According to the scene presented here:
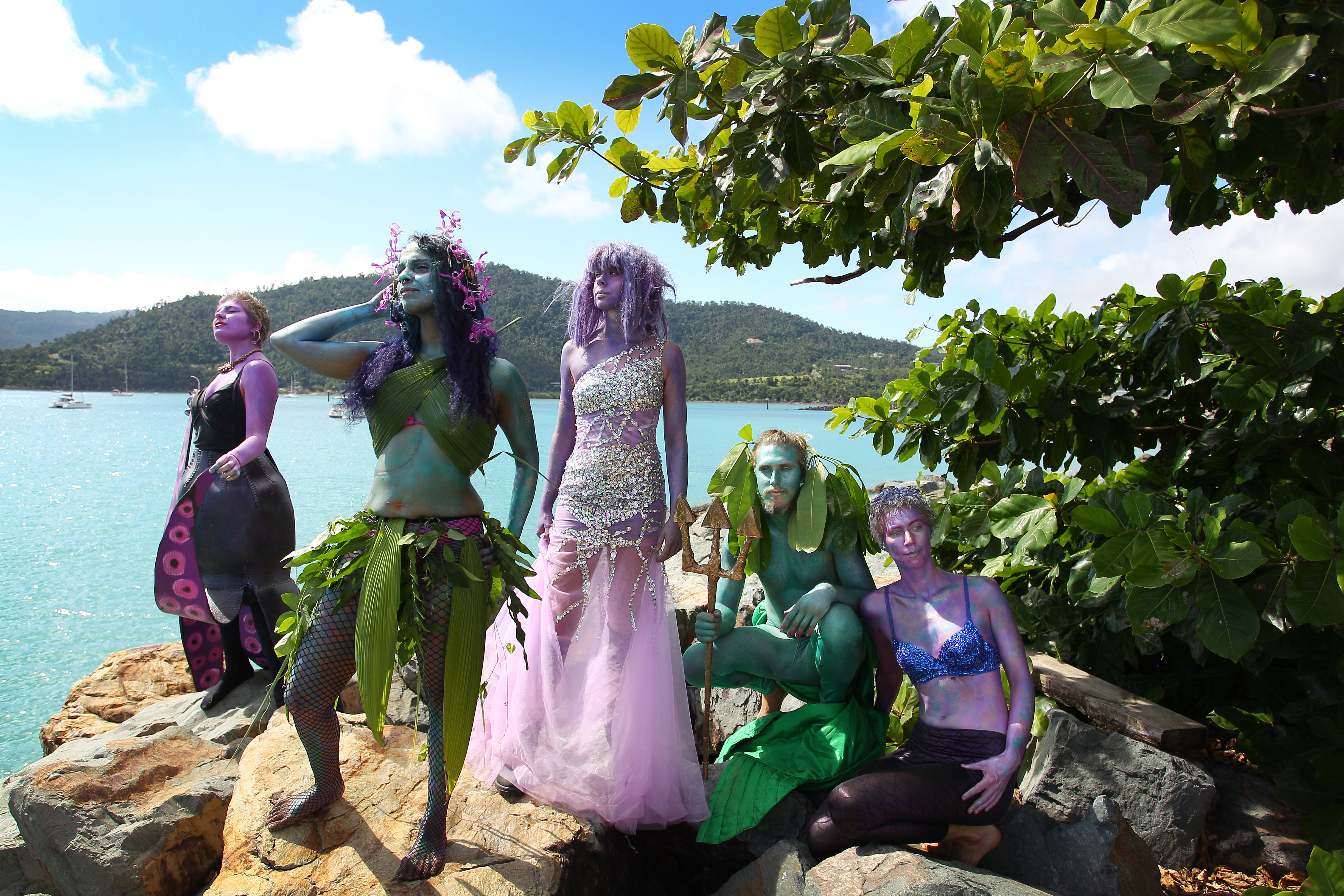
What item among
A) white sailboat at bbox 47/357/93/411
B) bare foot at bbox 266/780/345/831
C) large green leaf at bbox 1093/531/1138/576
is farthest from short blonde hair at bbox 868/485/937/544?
white sailboat at bbox 47/357/93/411

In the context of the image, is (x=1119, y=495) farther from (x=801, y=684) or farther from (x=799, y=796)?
(x=799, y=796)

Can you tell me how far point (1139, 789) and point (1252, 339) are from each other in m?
1.62

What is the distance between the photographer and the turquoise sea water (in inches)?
270

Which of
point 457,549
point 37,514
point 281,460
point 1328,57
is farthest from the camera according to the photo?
point 281,460

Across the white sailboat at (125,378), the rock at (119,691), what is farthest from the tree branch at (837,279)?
the white sailboat at (125,378)

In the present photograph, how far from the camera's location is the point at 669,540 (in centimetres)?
293

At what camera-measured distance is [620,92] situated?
7.60 feet

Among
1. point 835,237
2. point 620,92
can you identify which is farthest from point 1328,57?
point 620,92

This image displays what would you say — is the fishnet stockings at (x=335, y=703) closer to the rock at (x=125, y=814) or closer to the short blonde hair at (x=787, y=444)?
the rock at (x=125, y=814)

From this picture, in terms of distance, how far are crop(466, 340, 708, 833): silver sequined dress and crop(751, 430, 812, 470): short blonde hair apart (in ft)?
1.26

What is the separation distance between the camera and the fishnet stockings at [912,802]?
2281 millimetres

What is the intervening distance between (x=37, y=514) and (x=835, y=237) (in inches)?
657

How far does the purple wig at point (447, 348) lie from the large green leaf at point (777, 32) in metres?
1.17

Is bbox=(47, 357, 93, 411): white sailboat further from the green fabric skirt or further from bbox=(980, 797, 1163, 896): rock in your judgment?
bbox=(980, 797, 1163, 896): rock
